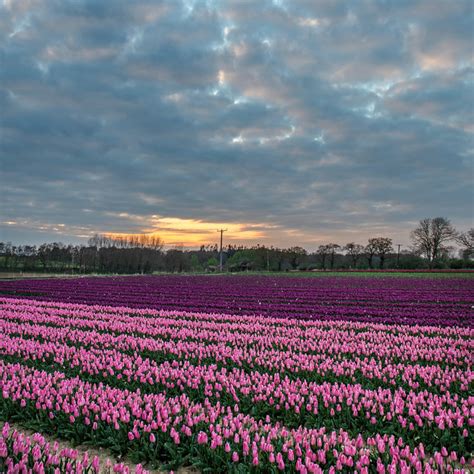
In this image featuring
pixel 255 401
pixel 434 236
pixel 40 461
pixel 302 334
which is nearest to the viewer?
pixel 40 461

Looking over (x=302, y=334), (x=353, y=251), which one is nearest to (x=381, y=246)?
(x=353, y=251)

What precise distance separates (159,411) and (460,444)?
3560 millimetres

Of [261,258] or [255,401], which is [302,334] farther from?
[261,258]

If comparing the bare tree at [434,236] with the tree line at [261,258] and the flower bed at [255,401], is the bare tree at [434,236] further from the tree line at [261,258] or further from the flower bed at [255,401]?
the flower bed at [255,401]

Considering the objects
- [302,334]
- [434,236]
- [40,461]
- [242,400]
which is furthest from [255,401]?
[434,236]

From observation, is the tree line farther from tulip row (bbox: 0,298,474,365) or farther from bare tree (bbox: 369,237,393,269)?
tulip row (bbox: 0,298,474,365)

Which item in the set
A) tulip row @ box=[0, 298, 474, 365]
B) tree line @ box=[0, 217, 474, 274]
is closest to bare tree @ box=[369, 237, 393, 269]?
tree line @ box=[0, 217, 474, 274]

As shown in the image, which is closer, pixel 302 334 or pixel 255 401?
pixel 255 401

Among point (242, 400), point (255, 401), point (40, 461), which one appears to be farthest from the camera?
point (242, 400)

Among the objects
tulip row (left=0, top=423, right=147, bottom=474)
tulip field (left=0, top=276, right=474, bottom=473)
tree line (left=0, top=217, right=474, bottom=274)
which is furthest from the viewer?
tree line (left=0, top=217, right=474, bottom=274)

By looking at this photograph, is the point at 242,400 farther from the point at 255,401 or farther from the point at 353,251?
the point at 353,251

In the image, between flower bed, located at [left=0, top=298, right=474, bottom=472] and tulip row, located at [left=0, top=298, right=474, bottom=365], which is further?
tulip row, located at [left=0, top=298, right=474, bottom=365]

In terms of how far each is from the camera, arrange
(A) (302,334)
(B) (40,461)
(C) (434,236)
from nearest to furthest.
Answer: (B) (40,461) → (A) (302,334) → (C) (434,236)

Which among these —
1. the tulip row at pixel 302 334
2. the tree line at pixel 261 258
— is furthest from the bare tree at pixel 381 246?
the tulip row at pixel 302 334
